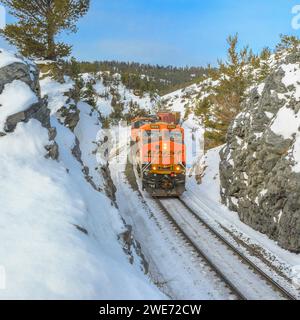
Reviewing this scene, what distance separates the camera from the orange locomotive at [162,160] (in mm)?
20594

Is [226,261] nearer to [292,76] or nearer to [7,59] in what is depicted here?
[292,76]

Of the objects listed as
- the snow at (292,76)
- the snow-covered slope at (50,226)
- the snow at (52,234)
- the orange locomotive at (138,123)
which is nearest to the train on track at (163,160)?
the orange locomotive at (138,123)

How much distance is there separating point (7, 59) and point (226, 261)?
11.6 m

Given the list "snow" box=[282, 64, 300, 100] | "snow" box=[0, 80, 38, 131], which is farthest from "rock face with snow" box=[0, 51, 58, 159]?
"snow" box=[282, 64, 300, 100]

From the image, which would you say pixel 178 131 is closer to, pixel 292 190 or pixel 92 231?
pixel 292 190

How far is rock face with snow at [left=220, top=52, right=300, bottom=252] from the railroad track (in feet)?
7.19

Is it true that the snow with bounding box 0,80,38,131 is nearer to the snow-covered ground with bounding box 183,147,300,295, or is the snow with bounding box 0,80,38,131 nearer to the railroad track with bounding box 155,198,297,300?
the railroad track with bounding box 155,198,297,300

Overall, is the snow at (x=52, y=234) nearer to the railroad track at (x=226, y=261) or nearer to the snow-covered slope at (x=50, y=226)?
the snow-covered slope at (x=50, y=226)

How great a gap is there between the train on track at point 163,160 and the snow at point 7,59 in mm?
9039

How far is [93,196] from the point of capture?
1248cm

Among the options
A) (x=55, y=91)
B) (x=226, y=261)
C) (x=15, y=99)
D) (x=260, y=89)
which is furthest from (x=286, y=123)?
(x=55, y=91)

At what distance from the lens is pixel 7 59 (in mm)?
13711

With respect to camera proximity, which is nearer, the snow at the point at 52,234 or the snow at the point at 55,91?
the snow at the point at 52,234

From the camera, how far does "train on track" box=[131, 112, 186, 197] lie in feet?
67.6
